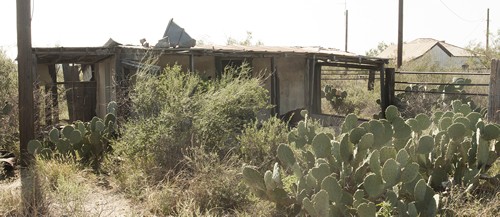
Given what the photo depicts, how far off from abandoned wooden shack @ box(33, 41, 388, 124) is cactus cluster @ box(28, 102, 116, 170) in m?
1.55

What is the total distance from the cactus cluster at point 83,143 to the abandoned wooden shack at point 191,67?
155 cm

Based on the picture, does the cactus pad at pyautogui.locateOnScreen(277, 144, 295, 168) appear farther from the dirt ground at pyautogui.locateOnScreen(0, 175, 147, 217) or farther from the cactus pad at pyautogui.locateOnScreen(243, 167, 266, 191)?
the dirt ground at pyautogui.locateOnScreen(0, 175, 147, 217)

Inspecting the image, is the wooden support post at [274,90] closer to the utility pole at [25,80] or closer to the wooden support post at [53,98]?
the wooden support post at [53,98]

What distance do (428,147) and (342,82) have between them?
19690 millimetres

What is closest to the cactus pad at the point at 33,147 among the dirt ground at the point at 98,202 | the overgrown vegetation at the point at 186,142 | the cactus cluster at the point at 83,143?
the cactus cluster at the point at 83,143

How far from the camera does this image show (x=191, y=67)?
10703 mm

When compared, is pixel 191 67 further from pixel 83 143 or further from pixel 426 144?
pixel 426 144

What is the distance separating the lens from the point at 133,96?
26.2 ft

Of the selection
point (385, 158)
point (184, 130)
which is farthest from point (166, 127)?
point (385, 158)

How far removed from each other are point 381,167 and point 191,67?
6354 millimetres

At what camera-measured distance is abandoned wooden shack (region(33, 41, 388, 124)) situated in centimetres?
1048

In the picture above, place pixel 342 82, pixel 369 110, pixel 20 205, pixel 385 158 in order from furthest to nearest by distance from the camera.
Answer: pixel 342 82, pixel 369 110, pixel 20 205, pixel 385 158

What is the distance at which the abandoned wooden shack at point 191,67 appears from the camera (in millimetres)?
10477

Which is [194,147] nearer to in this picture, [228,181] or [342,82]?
[228,181]
